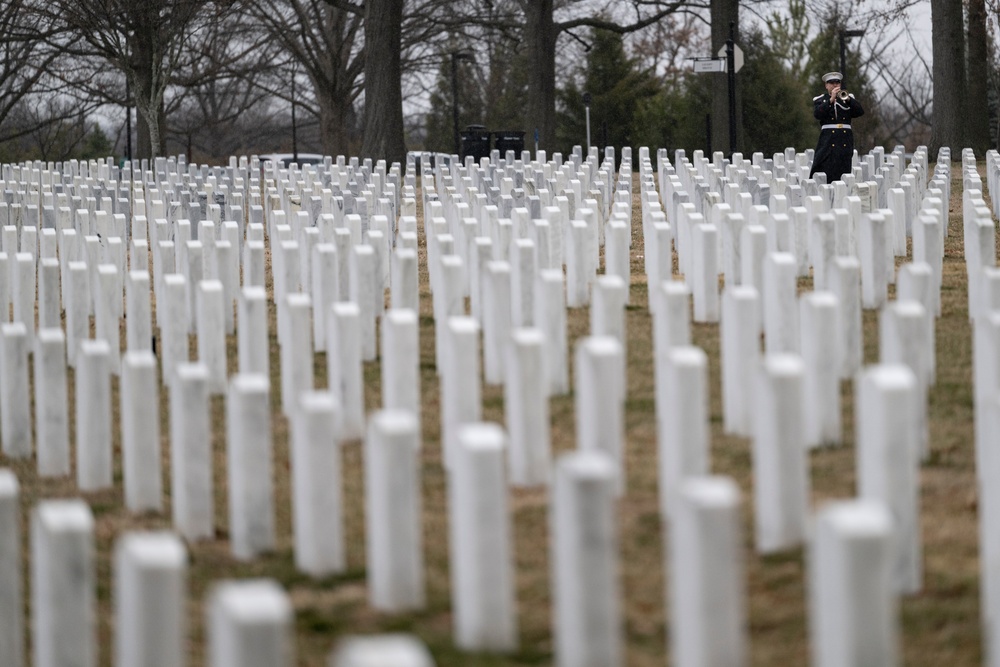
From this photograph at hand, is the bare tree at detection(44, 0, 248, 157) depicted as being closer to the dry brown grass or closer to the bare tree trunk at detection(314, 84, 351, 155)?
the bare tree trunk at detection(314, 84, 351, 155)

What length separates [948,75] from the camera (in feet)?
80.4

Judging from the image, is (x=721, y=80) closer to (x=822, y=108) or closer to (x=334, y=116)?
(x=822, y=108)

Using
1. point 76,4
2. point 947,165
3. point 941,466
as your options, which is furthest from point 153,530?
point 76,4

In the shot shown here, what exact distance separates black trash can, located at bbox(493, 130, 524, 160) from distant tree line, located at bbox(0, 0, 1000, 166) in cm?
68

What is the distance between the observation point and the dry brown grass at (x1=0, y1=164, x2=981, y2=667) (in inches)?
135

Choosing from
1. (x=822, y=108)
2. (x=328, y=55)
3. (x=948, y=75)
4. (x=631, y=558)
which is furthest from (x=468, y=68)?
(x=631, y=558)

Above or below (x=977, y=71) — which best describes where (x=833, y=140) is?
below

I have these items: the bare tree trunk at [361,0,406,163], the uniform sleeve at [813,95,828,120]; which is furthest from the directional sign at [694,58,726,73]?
the bare tree trunk at [361,0,406,163]

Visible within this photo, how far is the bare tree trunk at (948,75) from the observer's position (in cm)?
2433

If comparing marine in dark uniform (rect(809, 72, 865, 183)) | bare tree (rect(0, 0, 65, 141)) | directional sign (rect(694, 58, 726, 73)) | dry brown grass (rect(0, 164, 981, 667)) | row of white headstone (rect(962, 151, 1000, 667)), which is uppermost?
bare tree (rect(0, 0, 65, 141))

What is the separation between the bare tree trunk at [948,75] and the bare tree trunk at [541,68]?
725 cm

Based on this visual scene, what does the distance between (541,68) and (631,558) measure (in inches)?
1040

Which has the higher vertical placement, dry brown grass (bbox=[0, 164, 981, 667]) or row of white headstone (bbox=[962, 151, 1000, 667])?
row of white headstone (bbox=[962, 151, 1000, 667])

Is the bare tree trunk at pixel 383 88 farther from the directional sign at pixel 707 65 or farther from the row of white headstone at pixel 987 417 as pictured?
the row of white headstone at pixel 987 417
